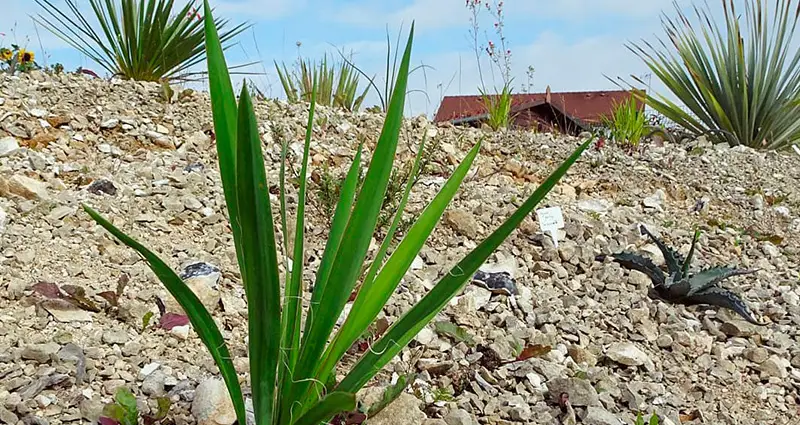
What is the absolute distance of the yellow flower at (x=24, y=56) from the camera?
4273mm

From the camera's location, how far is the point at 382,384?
1.72m

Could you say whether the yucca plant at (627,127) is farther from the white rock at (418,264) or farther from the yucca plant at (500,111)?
the white rock at (418,264)

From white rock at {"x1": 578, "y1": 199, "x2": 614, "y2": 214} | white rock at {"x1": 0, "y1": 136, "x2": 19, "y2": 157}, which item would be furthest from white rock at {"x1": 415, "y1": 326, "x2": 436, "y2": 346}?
white rock at {"x1": 0, "y1": 136, "x2": 19, "y2": 157}

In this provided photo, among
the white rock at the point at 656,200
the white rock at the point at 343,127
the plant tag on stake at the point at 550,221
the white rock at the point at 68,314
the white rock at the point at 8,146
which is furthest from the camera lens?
the white rock at the point at 343,127

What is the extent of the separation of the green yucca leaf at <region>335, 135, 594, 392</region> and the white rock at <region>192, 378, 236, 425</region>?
1.33 feet

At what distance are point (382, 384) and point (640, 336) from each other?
95cm

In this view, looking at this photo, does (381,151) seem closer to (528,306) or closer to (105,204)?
(528,306)

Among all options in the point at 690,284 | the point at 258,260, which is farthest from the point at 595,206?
the point at 258,260

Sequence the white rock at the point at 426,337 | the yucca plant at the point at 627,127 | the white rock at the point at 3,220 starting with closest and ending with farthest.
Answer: the white rock at the point at 426,337, the white rock at the point at 3,220, the yucca plant at the point at 627,127

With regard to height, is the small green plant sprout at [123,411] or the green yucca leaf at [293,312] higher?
the green yucca leaf at [293,312]

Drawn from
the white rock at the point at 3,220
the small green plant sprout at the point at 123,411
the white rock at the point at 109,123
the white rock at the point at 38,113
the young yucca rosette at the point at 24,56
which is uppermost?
the young yucca rosette at the point at 24,56

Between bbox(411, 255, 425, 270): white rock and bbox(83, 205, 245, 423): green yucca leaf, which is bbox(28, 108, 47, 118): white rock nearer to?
bbox(411, 255, 425, 270): white rock

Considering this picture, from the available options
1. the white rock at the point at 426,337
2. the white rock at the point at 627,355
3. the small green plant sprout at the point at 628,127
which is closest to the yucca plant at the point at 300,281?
the white rock at the point at 426,337

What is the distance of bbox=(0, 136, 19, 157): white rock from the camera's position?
110 inches
